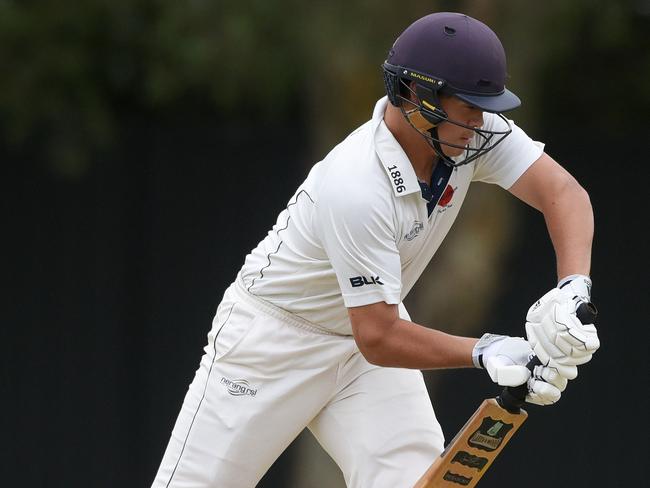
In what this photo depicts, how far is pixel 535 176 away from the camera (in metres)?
3.45

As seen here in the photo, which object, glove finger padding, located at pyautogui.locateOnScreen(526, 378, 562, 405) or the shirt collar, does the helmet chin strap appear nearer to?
the shirt collar

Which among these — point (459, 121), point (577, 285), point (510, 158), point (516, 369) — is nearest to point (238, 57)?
point (510, 158)

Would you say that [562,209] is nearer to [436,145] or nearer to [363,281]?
[436,145]

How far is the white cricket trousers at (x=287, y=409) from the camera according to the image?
11.1 feet

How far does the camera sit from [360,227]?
10.0 feet

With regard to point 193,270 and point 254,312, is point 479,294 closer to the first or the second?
point 193,270

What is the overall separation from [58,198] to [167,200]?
62 centimetres

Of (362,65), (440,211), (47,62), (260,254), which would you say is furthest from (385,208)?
(47,62)

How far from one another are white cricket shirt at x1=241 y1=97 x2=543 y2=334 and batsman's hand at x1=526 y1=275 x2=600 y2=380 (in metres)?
0.35

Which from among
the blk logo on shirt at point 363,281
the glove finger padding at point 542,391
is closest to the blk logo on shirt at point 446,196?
the blk logo on shirt at point 363,281

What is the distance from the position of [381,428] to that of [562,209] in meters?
0.74

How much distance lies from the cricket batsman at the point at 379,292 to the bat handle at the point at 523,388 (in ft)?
0.08

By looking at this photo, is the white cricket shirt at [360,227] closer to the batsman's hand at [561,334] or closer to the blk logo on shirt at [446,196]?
the blk logo on shirt at [446,196]

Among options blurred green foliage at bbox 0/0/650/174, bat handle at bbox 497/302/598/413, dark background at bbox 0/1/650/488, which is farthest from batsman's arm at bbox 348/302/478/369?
dark background at bbox 0/1/650/488
